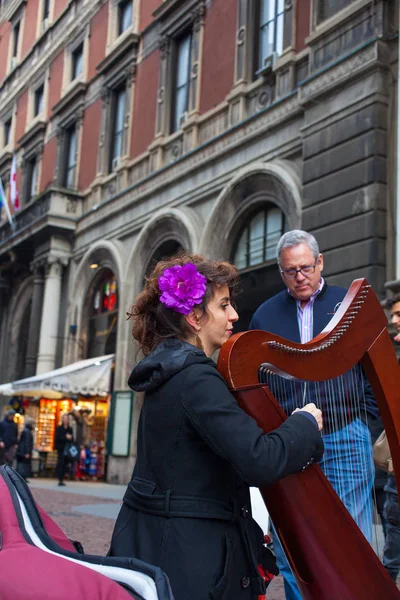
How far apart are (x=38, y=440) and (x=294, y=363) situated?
69.3 feet

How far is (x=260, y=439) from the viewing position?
2.08m

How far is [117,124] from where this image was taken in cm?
2125

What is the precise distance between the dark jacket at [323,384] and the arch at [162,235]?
11.8 m

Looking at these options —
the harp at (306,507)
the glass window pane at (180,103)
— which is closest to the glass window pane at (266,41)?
the glass window pane at (180,103)

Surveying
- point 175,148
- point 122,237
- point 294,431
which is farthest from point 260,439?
point 122,237

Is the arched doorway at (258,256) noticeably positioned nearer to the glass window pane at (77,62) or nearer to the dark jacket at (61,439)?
the dark jacket at (61,439)

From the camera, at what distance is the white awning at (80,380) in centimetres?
1819

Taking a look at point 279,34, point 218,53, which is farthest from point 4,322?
point 279,34

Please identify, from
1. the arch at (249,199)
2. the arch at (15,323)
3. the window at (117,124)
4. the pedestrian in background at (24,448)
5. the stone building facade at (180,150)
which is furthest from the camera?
the arch at (15,323)

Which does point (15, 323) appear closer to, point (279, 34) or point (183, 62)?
point (183, 62)

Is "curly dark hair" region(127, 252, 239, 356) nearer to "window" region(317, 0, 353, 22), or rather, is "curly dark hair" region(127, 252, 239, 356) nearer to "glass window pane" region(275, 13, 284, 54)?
"window" region(317, 0, 353, 22)

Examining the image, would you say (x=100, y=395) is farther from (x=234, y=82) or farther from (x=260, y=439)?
(x=260, y=439)

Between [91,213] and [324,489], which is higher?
[91,213]

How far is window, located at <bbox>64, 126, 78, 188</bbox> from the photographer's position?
78.2 ft
